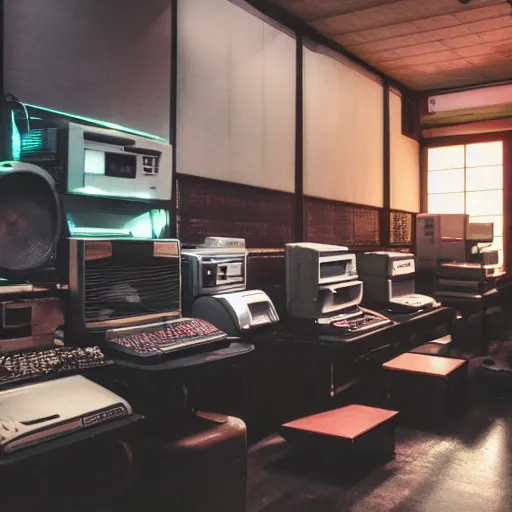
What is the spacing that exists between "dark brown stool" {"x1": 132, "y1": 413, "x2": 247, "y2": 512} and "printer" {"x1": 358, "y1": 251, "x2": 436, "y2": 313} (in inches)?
102

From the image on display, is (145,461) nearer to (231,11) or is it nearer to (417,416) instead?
(417,416)

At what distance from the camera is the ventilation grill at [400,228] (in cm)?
767

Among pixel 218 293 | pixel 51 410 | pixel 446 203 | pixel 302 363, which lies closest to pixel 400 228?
pixel 446 203

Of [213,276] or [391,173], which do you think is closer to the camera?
[213,276]

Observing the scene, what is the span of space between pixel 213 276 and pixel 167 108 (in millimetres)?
1276

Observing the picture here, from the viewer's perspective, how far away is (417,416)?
469 centimetres

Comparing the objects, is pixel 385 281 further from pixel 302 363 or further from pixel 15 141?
pixel 15 141

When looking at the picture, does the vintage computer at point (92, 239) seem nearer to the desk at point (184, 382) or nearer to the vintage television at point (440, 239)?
the desk at point (184, 382)

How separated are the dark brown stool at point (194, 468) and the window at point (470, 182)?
21.1ft

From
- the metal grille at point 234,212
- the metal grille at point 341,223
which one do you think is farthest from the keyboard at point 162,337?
the metal grille at point 341,223

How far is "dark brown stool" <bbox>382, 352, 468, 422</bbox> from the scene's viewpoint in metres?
4.60

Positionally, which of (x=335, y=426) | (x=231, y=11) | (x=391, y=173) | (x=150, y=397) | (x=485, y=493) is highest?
(x=231, y=11)

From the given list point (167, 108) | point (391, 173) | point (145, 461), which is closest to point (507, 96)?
point (391, 173)

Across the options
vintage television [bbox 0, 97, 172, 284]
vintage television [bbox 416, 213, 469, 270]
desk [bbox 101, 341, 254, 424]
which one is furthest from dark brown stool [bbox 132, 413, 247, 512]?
vintage television [bbox 416, 213, 469, 270]
